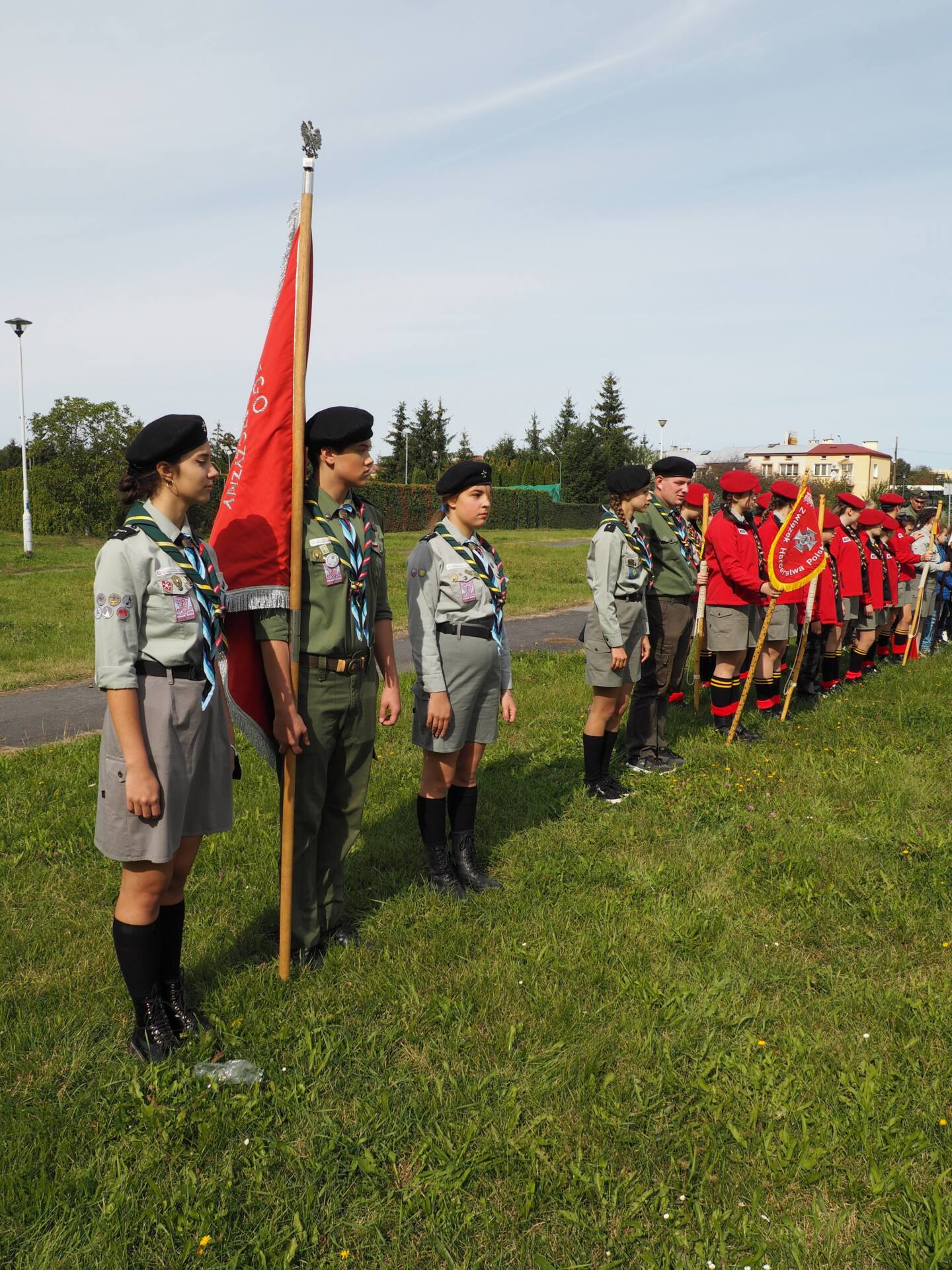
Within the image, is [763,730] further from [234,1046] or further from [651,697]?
[234,1046]

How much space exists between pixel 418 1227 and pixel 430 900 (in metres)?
2.11

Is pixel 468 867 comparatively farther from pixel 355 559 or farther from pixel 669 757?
pixel 669 757

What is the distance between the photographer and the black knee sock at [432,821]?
16.5 feet

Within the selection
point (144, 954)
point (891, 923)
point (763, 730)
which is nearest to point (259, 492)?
point (144, 954)

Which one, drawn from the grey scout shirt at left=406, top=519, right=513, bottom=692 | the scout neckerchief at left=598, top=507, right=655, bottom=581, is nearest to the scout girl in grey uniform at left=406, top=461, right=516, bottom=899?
the grey scout shirt at left=406, top=519, right=513, bottom=692

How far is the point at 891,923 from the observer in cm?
466

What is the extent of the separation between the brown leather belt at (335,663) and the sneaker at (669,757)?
399 cm

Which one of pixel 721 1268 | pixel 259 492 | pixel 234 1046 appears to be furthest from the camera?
pixel 259 492

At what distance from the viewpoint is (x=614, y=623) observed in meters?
6.44

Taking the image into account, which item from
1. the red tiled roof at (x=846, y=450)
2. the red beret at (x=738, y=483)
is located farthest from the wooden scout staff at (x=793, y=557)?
the red tiled roof at (x=846, y=450)

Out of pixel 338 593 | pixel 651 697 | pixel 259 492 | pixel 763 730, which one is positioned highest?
pixel 259 492

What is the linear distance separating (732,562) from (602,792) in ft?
8.71

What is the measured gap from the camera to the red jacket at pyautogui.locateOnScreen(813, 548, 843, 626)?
10.2 m

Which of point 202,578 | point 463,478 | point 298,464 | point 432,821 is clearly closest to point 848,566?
point 463,478
